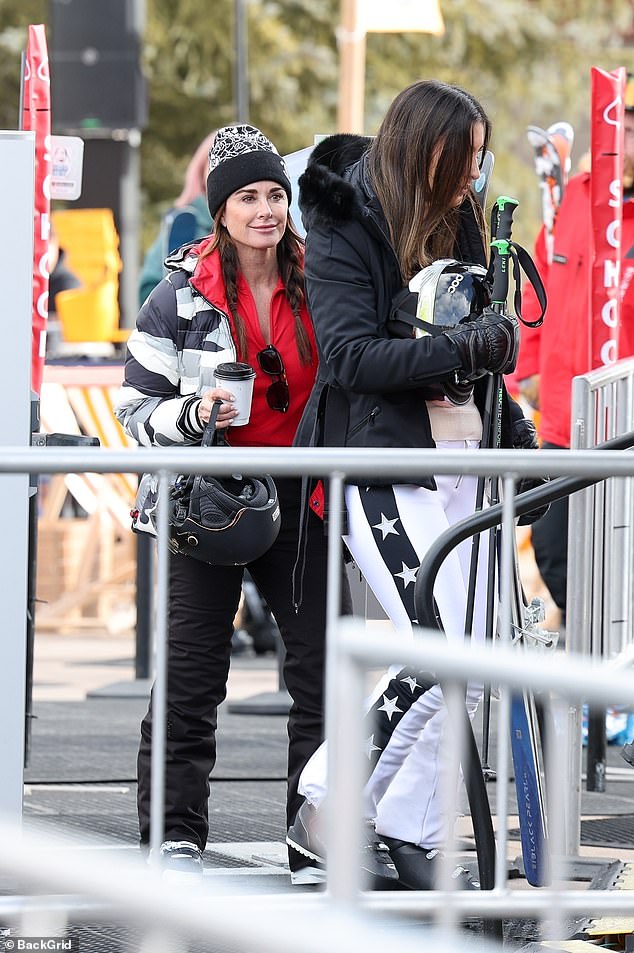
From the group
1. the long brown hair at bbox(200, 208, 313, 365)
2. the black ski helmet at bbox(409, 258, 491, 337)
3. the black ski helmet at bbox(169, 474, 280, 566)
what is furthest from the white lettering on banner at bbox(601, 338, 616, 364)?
the black ski helmet at bbox(169, 474, 280, 566)

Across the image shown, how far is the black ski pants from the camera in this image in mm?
4199

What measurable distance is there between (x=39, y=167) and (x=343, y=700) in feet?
11.8

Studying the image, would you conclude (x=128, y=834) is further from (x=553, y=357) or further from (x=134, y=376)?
(x=553, y=357)

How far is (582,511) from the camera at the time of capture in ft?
16.4

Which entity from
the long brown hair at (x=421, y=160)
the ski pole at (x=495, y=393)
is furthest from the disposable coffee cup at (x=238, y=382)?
the ski pole at (x=495, y=393)

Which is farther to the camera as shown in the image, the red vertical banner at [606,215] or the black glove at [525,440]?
the red vertical banner at [606,215]

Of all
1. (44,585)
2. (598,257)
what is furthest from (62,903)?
(44,585)

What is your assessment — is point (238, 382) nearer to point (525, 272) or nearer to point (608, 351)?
point (525, 272)

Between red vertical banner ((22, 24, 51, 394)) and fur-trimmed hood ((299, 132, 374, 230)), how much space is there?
138cm

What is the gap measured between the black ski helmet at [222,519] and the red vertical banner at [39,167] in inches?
49.6

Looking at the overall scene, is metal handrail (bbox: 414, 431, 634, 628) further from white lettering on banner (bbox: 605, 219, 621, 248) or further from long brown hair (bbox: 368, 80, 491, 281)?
white lettering on banner (bbox: 605, 219, 621, 248)

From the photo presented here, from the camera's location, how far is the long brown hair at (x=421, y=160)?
402 cm

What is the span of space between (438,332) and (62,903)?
1.66 metres

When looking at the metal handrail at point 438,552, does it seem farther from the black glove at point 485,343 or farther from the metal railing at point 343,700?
the black glove at point 485,343
